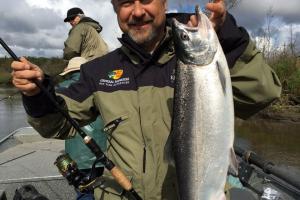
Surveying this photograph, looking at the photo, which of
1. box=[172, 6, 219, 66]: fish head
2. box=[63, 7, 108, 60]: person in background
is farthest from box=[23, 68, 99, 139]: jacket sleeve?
box=[63, 7, 108, 60]: person in background

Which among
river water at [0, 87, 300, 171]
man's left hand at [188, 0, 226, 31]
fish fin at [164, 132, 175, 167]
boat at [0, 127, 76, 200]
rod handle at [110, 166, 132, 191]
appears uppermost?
man's left hand at [188, 0, 226, 31]

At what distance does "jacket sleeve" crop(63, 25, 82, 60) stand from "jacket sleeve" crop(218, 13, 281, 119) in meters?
4.23

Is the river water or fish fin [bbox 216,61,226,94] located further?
the river water

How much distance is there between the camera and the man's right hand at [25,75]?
275 centimetres

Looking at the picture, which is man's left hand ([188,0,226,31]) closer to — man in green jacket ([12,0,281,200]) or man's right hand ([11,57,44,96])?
man in green jacket ([12,0,281,200])

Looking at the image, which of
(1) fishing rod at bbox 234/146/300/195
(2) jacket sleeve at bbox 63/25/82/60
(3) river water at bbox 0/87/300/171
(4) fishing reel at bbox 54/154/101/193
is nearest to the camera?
(1) fishing rod at bbox 234/146/300/195

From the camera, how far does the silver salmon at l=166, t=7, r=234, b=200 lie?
100.0 inches

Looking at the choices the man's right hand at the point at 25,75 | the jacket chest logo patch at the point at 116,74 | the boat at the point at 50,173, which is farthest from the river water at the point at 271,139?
the man's right hand at the point at 25,75

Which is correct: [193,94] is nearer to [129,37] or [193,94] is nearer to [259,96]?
[259,96]

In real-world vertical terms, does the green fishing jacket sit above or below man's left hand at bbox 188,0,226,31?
below

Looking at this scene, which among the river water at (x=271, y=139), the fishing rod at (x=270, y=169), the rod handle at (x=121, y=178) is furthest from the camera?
the river water at (x=271, y=139)

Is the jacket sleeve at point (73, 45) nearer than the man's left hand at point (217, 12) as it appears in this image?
No

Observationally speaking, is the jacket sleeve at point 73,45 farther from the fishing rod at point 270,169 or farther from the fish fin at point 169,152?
the fish fin at point 169,152

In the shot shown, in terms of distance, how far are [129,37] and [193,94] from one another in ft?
2.85
